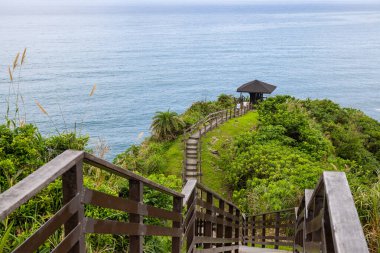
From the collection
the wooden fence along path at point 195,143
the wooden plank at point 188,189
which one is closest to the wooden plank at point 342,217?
the wooden plank at point 188,189

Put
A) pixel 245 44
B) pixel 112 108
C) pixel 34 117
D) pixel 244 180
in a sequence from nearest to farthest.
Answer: pixel 244 180 < pixel 34 117 < pixel 112 108 < pixel 245 44

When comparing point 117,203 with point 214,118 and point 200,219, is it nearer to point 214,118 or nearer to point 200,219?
point 200,219

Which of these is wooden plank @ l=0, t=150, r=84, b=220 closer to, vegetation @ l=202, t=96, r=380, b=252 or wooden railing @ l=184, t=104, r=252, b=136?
vegetation @ l=202, t=96, r=380, b=252

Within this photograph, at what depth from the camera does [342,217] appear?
1954 millimetres

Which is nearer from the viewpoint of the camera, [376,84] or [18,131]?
[18,131]

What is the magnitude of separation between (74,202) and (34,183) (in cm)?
39

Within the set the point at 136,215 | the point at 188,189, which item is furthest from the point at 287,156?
the point at 136,215

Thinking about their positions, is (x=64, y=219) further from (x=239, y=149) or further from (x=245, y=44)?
(x=245, y=44)

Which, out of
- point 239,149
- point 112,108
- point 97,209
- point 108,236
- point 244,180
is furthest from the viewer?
point 112,108

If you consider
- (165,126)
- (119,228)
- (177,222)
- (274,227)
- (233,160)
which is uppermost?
(165,126)

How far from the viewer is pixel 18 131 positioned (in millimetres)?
6938

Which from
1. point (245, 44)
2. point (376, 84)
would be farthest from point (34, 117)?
point (245, 44)

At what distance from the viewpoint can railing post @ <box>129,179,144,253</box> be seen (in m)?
3.22

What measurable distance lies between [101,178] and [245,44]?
5661 inches
